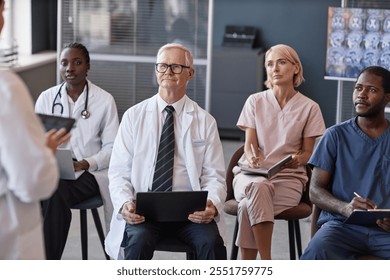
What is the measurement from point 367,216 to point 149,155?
978mm

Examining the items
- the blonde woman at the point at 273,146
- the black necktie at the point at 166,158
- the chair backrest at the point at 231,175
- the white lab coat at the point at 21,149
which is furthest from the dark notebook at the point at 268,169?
the white lab coat at the point at 21,149

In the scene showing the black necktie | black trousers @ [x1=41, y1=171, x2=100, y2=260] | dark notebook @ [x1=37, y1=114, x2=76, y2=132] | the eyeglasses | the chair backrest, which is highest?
the eyeglasses

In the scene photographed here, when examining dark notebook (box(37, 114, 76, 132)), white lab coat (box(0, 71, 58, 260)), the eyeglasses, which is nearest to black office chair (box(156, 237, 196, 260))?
the eyeglasses

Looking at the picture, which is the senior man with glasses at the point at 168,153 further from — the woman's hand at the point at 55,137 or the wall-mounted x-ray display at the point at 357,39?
the wall-mounted x-ray display at the point at 357,39

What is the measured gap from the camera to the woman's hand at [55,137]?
2352mm

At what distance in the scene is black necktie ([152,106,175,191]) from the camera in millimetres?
3607

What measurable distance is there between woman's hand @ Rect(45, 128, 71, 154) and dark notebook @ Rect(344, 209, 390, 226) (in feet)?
4.38

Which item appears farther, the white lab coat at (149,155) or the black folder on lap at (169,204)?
the white lab coat at (149,155)

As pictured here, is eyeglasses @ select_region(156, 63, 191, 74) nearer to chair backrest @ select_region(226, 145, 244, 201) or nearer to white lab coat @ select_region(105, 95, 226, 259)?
white lab coat @ select_region(105, 95, 226, 259)

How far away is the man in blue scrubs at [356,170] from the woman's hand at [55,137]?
4.56 feet

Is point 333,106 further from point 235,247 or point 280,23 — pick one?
point 235,247
